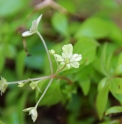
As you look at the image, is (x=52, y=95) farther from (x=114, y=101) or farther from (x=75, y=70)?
(x=114, y=101)

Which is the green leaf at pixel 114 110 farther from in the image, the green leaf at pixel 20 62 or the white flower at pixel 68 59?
the green leaf at pixel 20 62

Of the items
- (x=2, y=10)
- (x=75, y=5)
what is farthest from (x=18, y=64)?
(x=75, y=5)

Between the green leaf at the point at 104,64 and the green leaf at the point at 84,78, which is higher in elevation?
the green leaf at the point at 104,64

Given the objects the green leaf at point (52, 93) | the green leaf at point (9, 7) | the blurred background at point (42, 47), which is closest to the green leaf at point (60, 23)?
→ the blurred background at point (42, 47)

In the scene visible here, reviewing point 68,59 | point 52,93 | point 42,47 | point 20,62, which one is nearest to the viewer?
point 68,59

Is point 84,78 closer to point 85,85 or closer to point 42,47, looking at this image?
point 85,85

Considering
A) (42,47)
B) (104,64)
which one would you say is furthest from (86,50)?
(42,47)

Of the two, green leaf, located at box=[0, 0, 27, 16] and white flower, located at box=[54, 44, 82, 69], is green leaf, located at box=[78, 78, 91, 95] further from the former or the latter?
green leaf, located at box=[0, 0, 27, 16]
